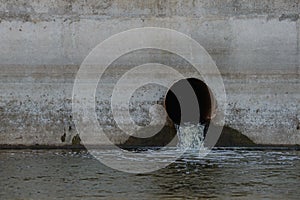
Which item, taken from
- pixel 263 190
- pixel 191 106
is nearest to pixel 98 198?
pixel 263 190

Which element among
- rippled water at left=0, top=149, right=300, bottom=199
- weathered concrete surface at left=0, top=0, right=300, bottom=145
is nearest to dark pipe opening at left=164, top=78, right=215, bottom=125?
weathered concrete surface at left=0, top=0, right=300, bottom=145

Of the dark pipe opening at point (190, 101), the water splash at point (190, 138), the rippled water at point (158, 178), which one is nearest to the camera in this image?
the rippled water at point (158, 178)

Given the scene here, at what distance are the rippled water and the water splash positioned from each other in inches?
19.1

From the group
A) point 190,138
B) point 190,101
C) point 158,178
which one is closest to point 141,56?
point 190,138

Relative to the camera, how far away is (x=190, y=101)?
9.95 m

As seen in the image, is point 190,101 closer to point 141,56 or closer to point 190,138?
point 190,138

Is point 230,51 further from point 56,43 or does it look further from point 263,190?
point 263,190

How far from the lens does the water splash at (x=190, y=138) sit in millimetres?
8836

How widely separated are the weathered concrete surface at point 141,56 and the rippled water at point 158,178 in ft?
1.75

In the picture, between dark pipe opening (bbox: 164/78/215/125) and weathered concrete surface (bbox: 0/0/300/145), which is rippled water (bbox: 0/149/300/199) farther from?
dark pipe opening (bbox: 164/78/215/125)

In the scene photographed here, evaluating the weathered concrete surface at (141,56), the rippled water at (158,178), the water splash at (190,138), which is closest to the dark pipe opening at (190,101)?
the water splash at (190,138)

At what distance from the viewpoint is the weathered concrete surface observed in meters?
8.71

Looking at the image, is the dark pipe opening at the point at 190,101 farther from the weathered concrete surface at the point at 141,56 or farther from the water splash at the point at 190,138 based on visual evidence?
the weathered concrete surface at the point at 141,56

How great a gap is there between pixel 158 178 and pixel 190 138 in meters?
2.27
